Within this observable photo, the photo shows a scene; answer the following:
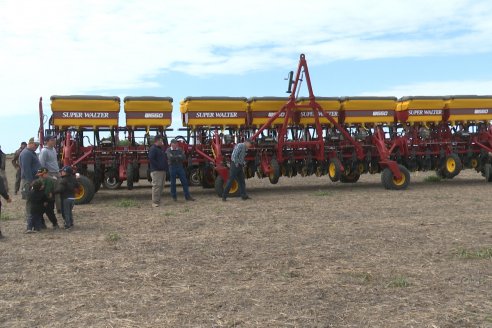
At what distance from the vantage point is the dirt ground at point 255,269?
4.59 m

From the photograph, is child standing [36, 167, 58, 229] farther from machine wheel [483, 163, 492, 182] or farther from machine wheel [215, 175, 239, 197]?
machine wheel [483, 163, 492, 182]

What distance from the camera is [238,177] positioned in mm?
13578

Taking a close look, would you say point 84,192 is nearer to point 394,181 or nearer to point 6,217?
point 6,217

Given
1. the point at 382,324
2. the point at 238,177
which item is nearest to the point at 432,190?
the point at 238,177

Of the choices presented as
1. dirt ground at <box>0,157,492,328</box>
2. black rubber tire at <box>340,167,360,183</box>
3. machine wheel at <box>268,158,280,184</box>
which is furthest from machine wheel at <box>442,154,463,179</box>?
dirt ground at <box>0,157,492,328</box>

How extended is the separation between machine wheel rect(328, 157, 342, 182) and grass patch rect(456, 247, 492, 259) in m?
8.54

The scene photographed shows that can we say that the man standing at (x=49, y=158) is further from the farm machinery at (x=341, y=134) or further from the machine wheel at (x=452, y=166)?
the machine wheel at (x=452, y=166)

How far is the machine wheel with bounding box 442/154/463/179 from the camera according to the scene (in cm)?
1644

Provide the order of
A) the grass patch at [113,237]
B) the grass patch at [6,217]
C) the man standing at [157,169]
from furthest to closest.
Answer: the man standing at [157,169] → the grass patch at [6,217] → the grass patch at [113,237]

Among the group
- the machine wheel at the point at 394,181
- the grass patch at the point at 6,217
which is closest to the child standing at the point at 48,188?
the grass patch at the point at 6,217

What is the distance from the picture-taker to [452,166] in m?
16.7

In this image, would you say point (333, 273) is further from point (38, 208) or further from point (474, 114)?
point (474, 114)

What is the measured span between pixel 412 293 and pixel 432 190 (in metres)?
10.8

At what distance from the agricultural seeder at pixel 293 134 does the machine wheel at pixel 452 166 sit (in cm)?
3
